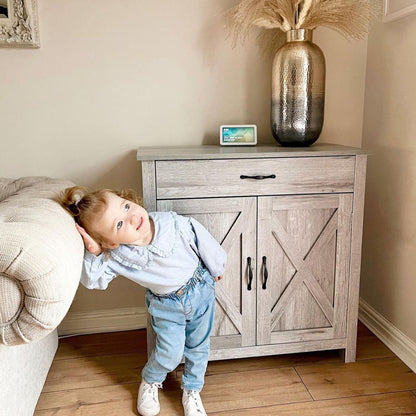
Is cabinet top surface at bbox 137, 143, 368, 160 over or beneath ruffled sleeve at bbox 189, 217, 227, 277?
over

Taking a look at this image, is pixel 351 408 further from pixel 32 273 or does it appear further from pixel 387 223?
pixel 32 273

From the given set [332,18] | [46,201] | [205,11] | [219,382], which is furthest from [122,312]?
[332,18]

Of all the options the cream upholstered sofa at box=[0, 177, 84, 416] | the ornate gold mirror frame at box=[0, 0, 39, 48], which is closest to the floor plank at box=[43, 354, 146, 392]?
the cream upholstered sofa at box=[0, 177, 84, 416]

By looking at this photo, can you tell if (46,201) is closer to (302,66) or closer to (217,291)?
(217,291)

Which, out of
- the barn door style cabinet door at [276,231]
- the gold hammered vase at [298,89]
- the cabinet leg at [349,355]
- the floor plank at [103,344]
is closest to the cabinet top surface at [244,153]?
the barn door style cabinet door at [276,231]

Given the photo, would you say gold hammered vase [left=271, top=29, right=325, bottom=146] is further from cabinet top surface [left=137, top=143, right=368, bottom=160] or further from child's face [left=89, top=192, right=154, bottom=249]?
child's face [left=89, top=192, right=154, bottom=249]

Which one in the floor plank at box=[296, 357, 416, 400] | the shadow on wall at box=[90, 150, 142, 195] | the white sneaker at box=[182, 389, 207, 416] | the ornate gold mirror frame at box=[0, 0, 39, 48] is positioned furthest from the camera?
the shadow on wall at box=[90, 150, 142, 195]

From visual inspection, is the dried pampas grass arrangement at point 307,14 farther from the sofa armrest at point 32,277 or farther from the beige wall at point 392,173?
the sofa armrest at point 32,277

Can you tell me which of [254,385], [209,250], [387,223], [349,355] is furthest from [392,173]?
[254,385]

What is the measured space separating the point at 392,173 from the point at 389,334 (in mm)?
741

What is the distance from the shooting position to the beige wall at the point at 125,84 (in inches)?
77.4

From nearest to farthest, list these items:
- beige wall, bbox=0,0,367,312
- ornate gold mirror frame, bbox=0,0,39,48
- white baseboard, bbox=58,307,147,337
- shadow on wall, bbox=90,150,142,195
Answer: ornate gold mirror frame, bbox=0,0,39,48
beige wall, bbox=0,0,367,312
shadow on wall, bbox=90,150,142,195
white baseboard, bbox=58,307,147,337

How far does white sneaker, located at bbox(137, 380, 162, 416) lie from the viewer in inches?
64.4

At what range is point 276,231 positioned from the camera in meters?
1.78
